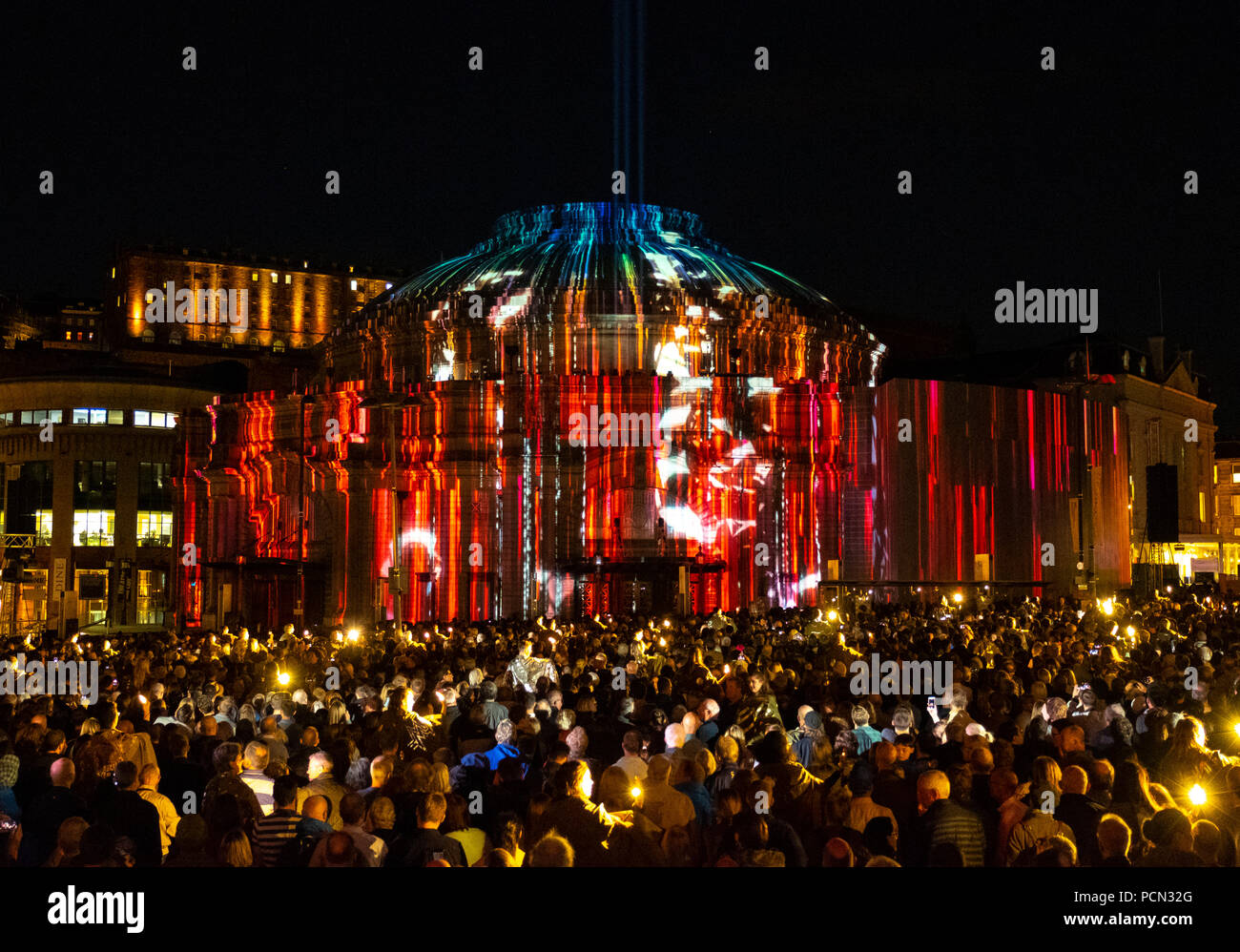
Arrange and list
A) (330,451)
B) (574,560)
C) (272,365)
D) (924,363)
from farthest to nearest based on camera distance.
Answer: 1. (924,363)
2. (272,365)
3. (330,451)
4. (574,560)

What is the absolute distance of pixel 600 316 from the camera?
2682 inches

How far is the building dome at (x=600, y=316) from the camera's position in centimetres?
6806

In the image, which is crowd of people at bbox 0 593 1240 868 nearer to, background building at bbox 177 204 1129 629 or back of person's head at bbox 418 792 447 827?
back of person's head at bbox 418 792 447 827

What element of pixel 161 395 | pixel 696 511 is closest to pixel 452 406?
pixel 696 511

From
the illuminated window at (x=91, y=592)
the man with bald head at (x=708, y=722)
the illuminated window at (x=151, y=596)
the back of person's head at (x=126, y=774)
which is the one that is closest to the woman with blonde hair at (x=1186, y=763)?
the man with bald head at (x=708, y=722)

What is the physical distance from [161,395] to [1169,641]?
65.4m

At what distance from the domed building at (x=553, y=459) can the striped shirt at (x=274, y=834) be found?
150 ft

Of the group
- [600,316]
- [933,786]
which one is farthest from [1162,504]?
[933,786]

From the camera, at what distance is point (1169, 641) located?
24.1m

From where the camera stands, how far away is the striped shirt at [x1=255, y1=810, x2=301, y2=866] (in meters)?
9.74

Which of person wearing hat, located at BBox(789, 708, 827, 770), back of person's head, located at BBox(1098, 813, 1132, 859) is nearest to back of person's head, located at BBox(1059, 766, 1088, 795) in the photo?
back of person's head, located at BBox(1098, 813, 1132, 859)

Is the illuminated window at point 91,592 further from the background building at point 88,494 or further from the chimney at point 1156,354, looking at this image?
the chimney at point 1156,354
